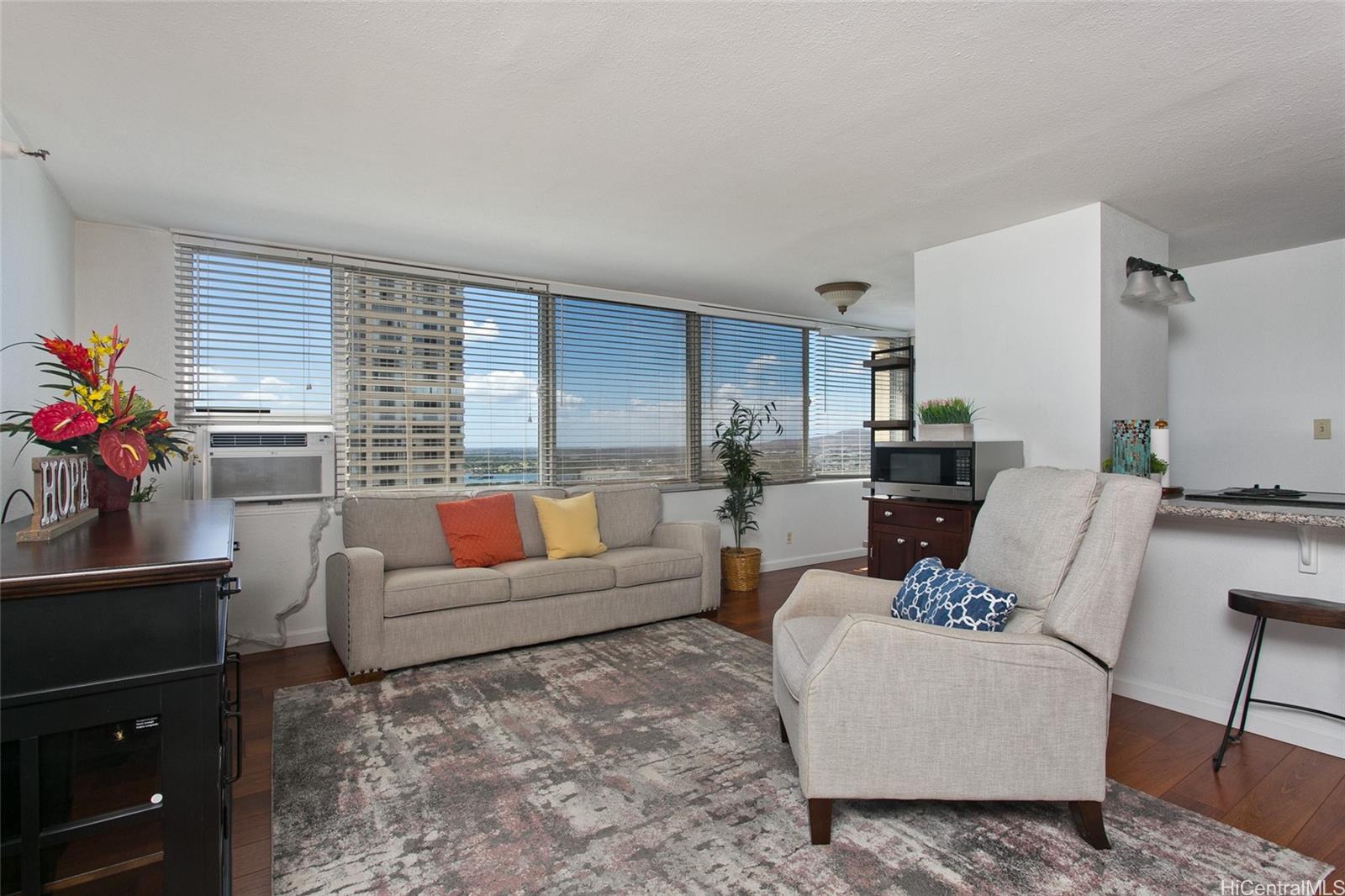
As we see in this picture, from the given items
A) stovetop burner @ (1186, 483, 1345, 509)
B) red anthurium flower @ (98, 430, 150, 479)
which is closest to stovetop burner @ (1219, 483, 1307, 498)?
stovetop burner @ (1186, 483, 1345, 509)

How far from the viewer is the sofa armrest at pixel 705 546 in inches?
174

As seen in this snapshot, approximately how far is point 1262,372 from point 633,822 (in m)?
4.51

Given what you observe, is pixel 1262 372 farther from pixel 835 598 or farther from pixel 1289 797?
pixel 835 598

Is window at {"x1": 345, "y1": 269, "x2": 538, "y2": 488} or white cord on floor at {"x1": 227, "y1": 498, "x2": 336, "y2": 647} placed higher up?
window at {"x1": 345, "y1": 269, "x2": 538, "y2": 488}

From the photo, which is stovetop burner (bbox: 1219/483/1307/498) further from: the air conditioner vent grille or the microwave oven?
the air conditioner vent grille

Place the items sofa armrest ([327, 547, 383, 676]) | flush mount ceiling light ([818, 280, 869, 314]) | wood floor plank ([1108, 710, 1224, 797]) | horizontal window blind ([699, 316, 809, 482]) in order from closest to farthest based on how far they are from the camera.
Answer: wood floor plank ([1108, 710, 1224, 797]) < sofa armrest ([327, 547, 383, 676]) < flush mount ceiling light ([818, 280, 869, 314]) < horizontal window blind ([699, 316, 809, 482])

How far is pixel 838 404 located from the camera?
21.8ft

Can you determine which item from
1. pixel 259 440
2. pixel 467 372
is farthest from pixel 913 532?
pixel 259 440

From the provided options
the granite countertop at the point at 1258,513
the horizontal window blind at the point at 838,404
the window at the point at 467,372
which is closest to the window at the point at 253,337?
the window at the point at 467,372

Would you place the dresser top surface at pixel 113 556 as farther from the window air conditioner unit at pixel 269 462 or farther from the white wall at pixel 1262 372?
the white wall at pixel 1262 372

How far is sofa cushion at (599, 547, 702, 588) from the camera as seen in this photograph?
4.09 m

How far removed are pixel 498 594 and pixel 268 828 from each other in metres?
1.65

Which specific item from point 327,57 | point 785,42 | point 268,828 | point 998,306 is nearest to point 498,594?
point 268,828

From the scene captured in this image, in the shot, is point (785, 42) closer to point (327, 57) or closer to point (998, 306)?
point (327, 57)
